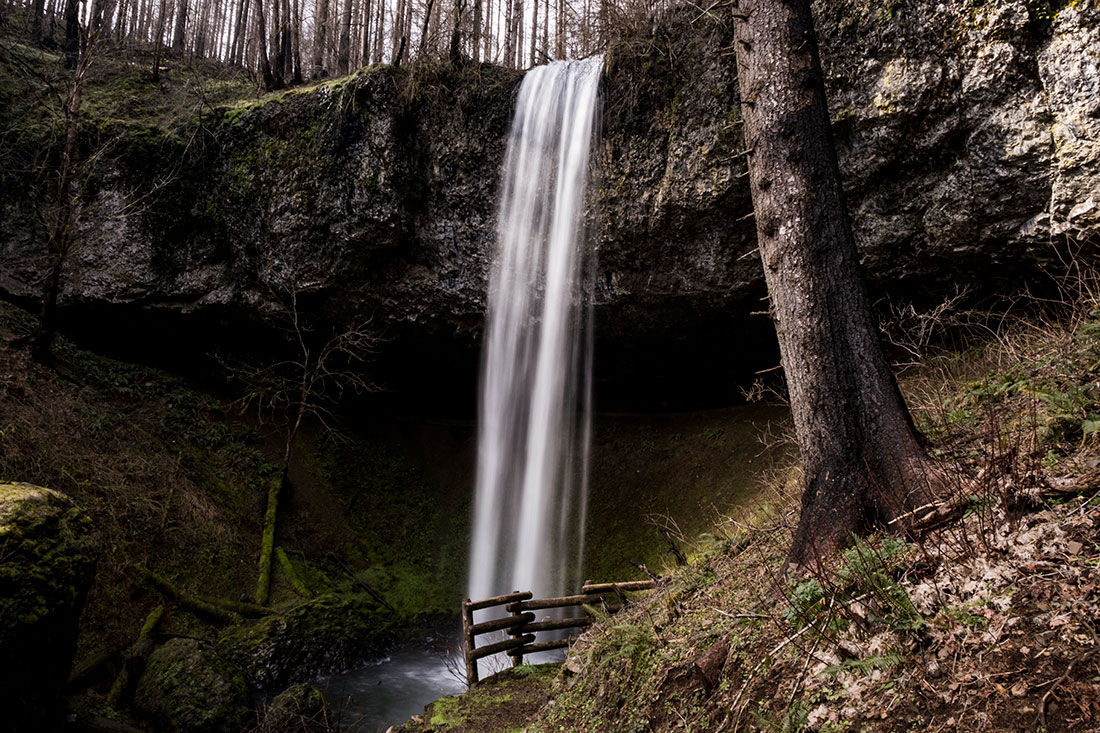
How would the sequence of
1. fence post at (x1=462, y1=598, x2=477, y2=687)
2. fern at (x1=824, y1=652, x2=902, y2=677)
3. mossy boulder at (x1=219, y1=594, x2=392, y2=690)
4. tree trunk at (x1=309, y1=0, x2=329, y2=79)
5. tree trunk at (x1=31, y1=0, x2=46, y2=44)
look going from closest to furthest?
fern at (x1=824, y1=652, x2=902, y2=677) → fence post at (x1=462, y1=598, x2=477, y2=687) → mossy boulder at (x1=219, y1=594, x2=392, y2=690) → tree trunk at (x1=31, y1=0, x2=46, y2=44) → tree trunk at (x1=309, y1=0, x2=329, y2=79)

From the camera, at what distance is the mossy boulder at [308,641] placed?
8570mm

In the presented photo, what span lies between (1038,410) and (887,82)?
5.67m

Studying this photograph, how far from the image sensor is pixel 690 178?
9336 millimetres

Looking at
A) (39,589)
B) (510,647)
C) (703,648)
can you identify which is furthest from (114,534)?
(703,648)

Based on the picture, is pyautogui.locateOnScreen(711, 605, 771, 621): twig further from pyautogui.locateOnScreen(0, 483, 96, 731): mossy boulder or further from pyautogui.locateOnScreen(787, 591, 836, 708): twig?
pyautogui.locateOnScreen(0, 483, 96, 731): mossy boulder

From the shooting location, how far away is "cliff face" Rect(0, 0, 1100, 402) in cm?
729

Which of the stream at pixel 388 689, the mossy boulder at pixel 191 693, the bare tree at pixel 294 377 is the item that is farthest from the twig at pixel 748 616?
the bare tree at pixel 294 377

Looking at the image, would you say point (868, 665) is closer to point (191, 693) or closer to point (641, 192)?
point (191, 693)

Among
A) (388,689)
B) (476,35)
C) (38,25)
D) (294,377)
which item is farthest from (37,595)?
(38,25)

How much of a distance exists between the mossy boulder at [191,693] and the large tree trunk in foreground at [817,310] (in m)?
6.59

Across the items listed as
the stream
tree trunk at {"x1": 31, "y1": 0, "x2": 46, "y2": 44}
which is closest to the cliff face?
the stream

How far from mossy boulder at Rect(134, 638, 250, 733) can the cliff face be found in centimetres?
732

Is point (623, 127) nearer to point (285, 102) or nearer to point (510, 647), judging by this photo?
point (285, 102)

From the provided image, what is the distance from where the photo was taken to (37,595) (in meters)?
4.54
